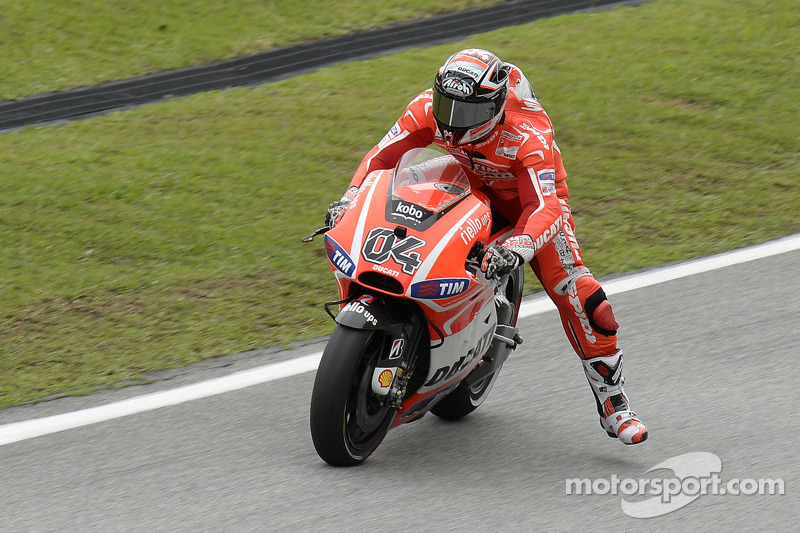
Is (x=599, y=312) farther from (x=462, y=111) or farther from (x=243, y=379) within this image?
(x=243, y=379)

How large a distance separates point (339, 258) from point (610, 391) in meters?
1.70

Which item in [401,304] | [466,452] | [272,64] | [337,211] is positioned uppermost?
[337,211]

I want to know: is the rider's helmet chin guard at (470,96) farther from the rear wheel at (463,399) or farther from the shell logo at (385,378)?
the rear wheel at (463,399)

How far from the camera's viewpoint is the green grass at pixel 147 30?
1153 cm

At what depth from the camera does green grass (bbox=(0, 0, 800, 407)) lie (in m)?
6.86

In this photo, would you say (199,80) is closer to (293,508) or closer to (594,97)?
(594,97)

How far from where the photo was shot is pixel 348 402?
15.7 ft

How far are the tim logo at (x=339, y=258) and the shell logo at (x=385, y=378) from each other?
47cm

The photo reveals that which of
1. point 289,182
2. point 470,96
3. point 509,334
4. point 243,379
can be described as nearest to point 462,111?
point 470,96

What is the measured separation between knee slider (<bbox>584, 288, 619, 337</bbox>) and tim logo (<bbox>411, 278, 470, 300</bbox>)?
93 centimetres

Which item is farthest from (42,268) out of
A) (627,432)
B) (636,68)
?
(636,68)

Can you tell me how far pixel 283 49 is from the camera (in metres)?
12.4

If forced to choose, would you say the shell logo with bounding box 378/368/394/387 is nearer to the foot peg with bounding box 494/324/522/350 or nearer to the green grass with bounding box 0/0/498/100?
the foot peg with bounding box 494/324/522/350

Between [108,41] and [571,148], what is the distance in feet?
18.7
